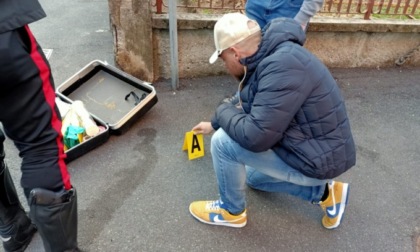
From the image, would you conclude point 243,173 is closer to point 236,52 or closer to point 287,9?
point 236,52

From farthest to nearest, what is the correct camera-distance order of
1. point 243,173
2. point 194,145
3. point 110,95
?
point 110,95 → point 194,145 → point 243,173

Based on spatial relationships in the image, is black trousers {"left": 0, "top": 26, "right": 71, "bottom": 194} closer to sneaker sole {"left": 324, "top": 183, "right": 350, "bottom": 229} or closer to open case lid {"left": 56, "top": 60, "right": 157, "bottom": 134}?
open case lid {"left": 56, "top": 60, "right": 157, "bottom": 134}

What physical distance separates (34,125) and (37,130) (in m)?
0.03

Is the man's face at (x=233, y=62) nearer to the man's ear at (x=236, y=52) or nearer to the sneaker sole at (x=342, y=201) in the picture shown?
the man's ear at (x=236, y=52)

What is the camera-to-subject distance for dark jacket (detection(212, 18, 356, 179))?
5.71ft

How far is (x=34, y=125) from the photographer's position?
155cm

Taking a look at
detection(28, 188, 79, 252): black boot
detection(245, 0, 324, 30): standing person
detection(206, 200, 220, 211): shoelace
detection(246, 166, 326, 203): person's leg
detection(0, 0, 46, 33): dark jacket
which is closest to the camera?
detection(0, 0, 46, 33): dark jacket

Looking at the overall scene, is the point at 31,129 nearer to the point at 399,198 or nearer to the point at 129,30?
the point at 129,30

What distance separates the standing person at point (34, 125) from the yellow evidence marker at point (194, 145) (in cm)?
107

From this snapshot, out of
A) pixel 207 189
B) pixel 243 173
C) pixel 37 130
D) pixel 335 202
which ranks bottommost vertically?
pixel 207 189

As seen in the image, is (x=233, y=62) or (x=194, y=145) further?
(x=194, y=145)

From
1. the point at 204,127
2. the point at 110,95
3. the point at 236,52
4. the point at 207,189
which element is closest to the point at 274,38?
the point at 236,52

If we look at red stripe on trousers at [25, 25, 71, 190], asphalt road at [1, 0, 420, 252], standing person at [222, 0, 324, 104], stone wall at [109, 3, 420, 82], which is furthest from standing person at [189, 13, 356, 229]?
stone wall at [109, 3, 420, 82]

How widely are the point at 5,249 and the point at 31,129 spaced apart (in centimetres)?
99
